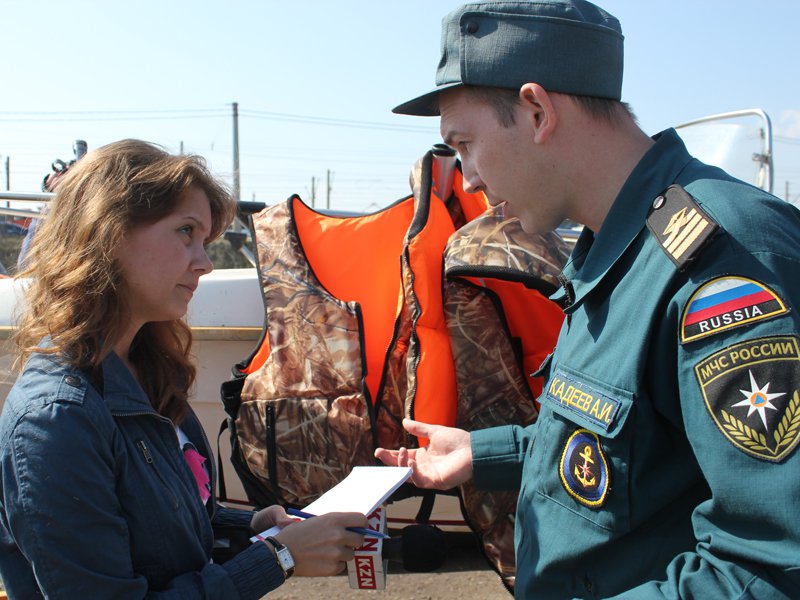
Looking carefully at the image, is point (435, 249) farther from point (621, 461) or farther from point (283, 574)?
point (621, 461)

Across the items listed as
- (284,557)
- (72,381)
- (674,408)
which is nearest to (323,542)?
(284,557)

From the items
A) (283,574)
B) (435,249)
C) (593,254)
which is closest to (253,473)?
(435,249)

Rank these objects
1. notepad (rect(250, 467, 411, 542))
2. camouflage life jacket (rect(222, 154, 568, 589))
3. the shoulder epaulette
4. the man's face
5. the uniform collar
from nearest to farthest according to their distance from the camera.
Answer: the shoulder epaulette < the uniform collar < the man's face < notepad (rect(250, 467, 411, 542)) < camouflage life jacket (rect(222, 154, 568, 589))

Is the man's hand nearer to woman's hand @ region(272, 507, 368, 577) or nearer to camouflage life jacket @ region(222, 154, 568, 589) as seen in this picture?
woman's hand @ region(272, 507, 368, 577)

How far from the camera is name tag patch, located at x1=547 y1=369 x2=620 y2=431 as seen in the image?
1.15 meters

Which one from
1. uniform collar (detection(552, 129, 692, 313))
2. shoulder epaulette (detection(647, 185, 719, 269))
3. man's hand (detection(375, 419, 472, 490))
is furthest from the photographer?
man's hand (detection(375, 419, 472, 490))

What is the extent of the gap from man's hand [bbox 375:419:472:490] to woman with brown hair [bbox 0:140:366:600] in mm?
293

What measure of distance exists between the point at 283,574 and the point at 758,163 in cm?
322

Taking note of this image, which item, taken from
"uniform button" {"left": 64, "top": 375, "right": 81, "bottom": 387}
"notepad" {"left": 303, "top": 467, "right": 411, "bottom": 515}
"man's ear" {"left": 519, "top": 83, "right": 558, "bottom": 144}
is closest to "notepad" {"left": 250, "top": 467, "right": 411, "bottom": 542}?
"notepad" {"left": 303, "top": 467, "right": 411, "bottom": 515}

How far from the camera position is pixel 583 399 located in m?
1.22

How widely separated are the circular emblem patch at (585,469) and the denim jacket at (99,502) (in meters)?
0.68

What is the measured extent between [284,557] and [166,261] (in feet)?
2.25

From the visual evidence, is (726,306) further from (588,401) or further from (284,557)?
(284,557)

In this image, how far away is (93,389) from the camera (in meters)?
1.45
